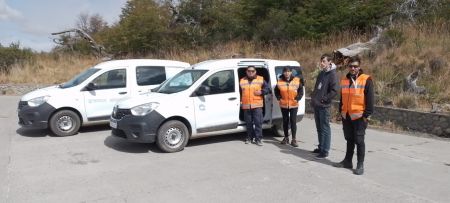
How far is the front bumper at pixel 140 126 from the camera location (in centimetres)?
764

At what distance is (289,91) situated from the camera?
8305 millimetres

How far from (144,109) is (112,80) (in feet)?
9.01

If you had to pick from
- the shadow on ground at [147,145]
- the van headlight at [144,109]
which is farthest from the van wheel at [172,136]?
the van headlight at [144,109]

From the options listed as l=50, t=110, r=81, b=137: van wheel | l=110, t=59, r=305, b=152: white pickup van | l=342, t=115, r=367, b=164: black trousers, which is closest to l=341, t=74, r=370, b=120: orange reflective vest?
l=342, t=115, r=367, b=164: black trousers

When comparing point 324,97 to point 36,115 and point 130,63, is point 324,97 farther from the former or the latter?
point 36,115

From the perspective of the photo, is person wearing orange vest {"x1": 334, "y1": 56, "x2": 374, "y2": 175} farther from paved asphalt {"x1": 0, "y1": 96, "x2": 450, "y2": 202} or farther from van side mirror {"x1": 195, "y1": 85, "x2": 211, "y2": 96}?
Result: van side mirror {"x1": 195, "y1": 85, "x2": 211, "y2": 96}

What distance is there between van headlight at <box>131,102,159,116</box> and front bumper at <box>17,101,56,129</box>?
269 cm

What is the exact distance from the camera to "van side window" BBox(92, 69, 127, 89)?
996cm

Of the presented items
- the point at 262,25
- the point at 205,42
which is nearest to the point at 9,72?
the point at 205,42

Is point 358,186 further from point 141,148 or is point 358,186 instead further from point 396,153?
point 141,148

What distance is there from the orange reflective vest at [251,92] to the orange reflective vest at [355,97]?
2204 mm

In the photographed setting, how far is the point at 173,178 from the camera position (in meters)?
6.28


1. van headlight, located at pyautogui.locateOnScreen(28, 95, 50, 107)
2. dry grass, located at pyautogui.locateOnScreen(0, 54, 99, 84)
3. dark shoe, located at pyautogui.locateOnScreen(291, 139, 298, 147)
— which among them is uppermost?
dry grass, located at pyautogui.locateOnScreen(0, 54, 99, 84)

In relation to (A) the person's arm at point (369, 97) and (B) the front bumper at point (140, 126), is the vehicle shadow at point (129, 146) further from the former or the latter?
(A) the person's arm at point (369, 97)
